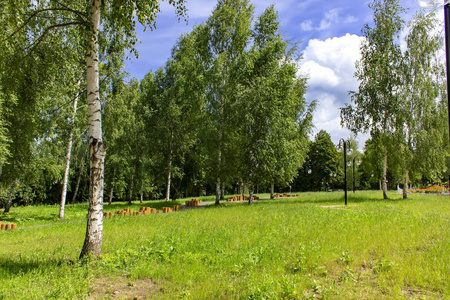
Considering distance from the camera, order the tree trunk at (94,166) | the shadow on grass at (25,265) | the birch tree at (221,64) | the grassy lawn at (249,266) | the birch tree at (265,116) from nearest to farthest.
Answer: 1. the grassy lawn at (249,266)
2. the shadow on grass at (25,265)
3. the tree trunk at (94,166)
4. the birch tree at (265,116)
5. the birch tree at (221,64)

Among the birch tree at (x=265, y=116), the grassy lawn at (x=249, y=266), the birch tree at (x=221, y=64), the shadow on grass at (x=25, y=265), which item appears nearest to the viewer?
the grassy lawn at (x=249, y=266)

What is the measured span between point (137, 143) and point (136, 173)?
310 centimetres

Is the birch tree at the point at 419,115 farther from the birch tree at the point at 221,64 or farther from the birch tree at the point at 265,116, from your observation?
the birch tree at the point at 221,64

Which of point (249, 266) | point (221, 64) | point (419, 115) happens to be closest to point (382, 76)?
point (419, 115)

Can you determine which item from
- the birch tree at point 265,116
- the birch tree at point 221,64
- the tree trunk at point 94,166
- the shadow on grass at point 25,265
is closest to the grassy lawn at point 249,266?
the shadow on grass at point 25,265

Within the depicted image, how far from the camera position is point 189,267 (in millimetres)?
5633

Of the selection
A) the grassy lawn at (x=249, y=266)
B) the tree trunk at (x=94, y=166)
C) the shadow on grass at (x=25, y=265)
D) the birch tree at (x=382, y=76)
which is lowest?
the shadow on grass at (x=25, y=265)

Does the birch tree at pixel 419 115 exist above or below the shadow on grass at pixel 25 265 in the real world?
above

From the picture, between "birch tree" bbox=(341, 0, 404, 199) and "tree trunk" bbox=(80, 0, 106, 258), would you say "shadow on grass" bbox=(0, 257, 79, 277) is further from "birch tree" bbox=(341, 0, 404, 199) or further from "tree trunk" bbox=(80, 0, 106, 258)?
"birch tree" bbox=(341, 0, 404, 199)

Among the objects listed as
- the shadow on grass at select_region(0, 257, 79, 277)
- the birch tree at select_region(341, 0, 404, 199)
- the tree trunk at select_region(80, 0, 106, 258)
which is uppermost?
A: the birch tree at select_region(341, 0, 404, 199)

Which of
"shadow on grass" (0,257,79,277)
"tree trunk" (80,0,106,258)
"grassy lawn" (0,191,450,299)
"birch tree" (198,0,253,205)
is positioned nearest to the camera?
"grassy lawn" (0,191,450,299)

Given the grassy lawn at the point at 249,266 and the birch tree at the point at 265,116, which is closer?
A: the grassy lawn at the point at 249,266

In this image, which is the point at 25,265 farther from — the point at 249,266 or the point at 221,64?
the point at 221,64

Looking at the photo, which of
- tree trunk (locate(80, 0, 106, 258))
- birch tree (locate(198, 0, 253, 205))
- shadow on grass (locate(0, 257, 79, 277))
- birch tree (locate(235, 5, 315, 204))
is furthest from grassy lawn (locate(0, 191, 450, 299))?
birch tree (locate(198, 0, 253, 205))
